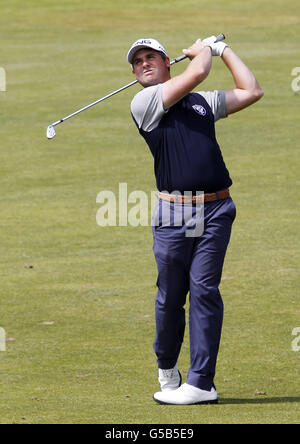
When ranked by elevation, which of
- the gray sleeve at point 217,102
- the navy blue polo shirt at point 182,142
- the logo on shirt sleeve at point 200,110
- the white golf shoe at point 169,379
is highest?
the gray sleeve at point 217,102

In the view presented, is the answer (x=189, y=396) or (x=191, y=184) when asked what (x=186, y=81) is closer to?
(x=191, y=184)

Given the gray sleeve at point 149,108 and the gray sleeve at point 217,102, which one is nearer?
the gray sleeve at point 149,108

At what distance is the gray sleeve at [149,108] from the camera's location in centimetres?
712

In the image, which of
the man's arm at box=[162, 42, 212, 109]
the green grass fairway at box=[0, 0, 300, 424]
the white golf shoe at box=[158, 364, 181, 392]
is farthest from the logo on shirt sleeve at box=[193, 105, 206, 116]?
the green grass fairway at box=[0, 0, 300, 424]

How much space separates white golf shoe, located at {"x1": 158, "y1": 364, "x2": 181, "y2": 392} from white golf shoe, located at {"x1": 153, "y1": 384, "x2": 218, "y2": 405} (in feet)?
0.58

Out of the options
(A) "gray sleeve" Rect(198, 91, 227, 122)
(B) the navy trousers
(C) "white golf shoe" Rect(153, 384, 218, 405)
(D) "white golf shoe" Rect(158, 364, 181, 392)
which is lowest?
(C) "white golf shoe" Rect(153, 384, 218, 405)

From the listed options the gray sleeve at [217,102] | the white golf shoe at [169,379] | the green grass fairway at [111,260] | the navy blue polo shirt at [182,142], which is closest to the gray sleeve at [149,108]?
the navy blue polo shirt at [182,142]

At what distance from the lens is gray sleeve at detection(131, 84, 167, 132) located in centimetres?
712

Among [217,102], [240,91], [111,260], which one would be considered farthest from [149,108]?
[111,260]

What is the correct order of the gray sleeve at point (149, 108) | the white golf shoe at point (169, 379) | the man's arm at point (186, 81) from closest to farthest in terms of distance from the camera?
the man's arm at point (186, 81) < the gray sleeve at point (149, 108) < the white golf shoe at point (169, 379)

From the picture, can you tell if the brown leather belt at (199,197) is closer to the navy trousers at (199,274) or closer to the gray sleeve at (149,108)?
the navy trousers at (199,274)

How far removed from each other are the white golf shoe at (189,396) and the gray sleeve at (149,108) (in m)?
1.68

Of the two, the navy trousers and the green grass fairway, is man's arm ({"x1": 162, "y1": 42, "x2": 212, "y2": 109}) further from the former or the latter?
the green grass fairway

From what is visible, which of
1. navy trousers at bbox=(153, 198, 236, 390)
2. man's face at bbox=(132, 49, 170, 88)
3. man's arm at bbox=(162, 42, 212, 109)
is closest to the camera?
man's arm at bbox=(162, 42, 212, 109)
